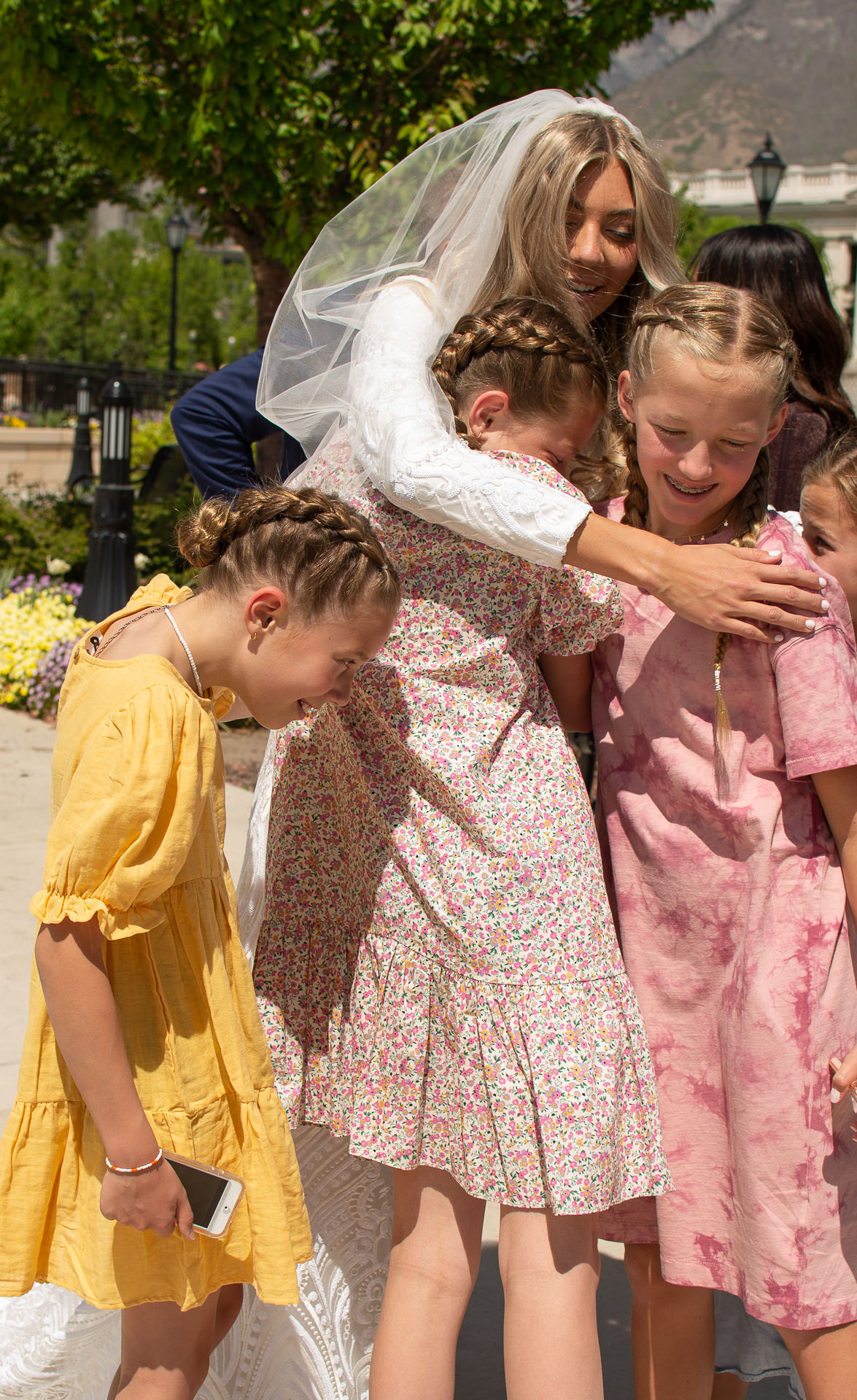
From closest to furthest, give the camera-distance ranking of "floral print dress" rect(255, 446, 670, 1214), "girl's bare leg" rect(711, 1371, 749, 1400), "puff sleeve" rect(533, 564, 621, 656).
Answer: "floral print dress" rect(255, 446, 670, 1214)
"puff sleeve" rect(533, 564, 621, 656)
"girl's bare leg" rect(711, 1371, 749, 1400)

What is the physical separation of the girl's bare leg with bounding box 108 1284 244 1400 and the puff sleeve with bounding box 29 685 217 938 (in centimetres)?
58

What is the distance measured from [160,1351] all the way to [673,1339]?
0.82 m

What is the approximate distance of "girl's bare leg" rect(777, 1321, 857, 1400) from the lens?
1.77 meters

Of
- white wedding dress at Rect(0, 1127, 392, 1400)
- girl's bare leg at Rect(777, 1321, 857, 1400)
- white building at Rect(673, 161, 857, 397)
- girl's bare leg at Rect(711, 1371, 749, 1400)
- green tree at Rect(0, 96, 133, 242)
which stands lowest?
girl's bare leg at Rect(711, 1371, 749, 1400)

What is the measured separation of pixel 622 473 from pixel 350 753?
2.07 ft

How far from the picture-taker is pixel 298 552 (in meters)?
1.61

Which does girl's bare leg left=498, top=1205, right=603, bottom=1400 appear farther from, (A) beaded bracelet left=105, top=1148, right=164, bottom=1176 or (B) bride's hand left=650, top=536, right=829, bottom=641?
(B) bride's hand left=650, top=536, right=829, bottom=641

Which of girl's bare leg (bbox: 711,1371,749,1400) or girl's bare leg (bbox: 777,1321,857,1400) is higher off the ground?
girl's bare leg (bbox: 777,1321,857,1400)

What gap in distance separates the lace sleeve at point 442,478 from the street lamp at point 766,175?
985 centimetres

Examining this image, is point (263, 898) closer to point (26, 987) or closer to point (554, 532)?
point (554, 532)

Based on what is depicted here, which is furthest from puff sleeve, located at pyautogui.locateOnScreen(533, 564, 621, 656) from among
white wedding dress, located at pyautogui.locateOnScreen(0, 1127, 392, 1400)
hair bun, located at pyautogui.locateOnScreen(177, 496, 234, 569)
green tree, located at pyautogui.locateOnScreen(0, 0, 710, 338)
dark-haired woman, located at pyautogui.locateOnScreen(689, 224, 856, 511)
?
green tree, located at pyautogui.locateOnScreen(0, 0, 710, 338)

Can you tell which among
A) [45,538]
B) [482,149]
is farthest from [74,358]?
[482,149]

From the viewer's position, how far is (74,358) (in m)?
43.6

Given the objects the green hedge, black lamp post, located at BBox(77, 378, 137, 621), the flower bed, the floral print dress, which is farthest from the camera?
the green hedge
